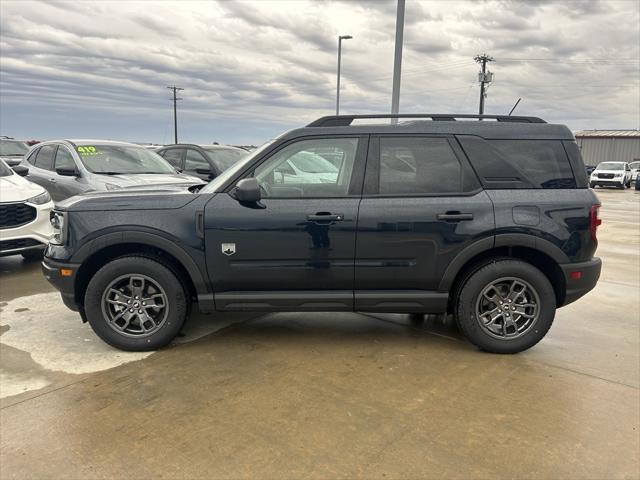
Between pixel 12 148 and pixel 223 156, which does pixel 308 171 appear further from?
pixel 12 148

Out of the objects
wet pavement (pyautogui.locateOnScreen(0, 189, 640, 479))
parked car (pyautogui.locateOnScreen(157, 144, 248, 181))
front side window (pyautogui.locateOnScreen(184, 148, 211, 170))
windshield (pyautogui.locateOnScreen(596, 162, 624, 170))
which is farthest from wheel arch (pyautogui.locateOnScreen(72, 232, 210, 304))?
windshield (pyautogui.locateOnScreen(596, 162, 624, 170))

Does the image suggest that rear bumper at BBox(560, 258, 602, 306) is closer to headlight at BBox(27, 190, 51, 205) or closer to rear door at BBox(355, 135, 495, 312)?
rear door at BBox(355, 135, 495, 312)

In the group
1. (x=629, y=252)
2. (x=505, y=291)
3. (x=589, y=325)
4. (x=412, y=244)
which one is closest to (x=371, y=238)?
(x=412, y=244)

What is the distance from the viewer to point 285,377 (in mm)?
3459

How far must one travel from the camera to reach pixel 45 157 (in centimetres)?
870

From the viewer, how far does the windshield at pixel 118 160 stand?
309 inches

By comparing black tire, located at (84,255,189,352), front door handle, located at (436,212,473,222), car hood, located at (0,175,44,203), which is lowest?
black tire, located at (84,255,189,352)

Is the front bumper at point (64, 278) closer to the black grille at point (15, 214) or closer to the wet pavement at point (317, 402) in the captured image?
the wet pavement at point (317, 402)

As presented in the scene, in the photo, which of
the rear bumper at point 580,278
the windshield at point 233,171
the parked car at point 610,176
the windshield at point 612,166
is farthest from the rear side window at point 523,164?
the windshield at point 612,166

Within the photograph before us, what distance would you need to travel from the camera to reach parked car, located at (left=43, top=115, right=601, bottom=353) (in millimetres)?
3715

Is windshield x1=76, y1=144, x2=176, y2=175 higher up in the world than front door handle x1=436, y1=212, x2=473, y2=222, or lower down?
A: higher up

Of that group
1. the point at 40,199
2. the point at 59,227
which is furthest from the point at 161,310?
the point at 40,199

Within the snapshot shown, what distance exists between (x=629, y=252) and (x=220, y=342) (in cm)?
742

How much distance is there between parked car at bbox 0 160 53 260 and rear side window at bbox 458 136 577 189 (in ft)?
18.0
